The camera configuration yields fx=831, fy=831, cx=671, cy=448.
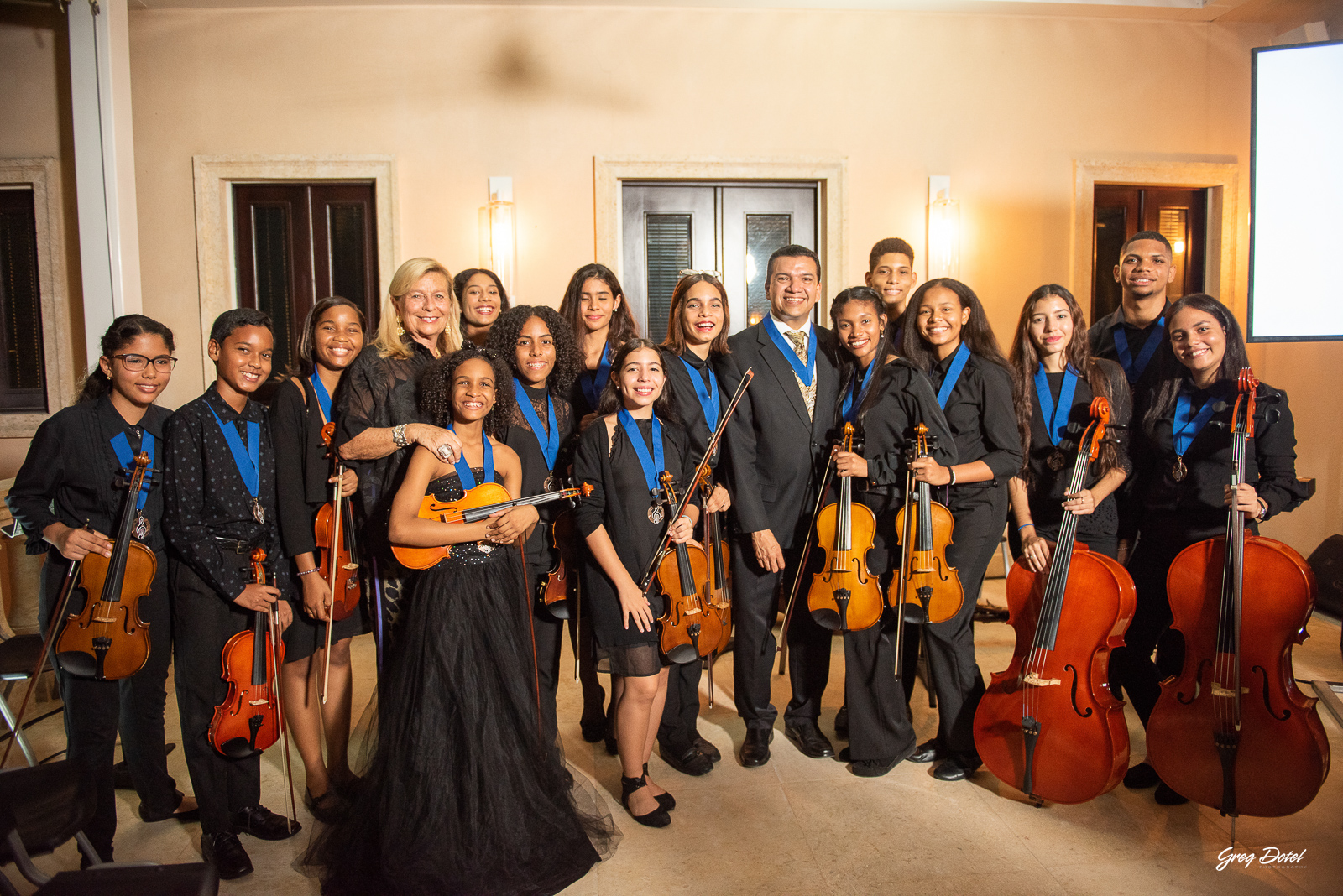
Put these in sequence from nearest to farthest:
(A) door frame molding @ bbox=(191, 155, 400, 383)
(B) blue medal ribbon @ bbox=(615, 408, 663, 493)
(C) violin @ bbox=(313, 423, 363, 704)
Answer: (C) violin @ bbox=(313, 423, 363, 704)
(B) blue medal ribbon @ bbox=(615, 408, 663, 493)
(A) door frame molding @ bbox=(191, 155, 400, 383)

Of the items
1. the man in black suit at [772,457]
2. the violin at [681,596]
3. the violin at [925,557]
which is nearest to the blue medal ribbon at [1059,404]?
the violin at [925,557]

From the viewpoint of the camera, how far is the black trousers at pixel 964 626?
2.78m

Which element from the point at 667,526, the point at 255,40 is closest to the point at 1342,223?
the point at 667,526

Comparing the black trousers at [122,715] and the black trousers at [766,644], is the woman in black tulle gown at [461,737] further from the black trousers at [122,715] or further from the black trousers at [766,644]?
the black trousers at [766,644]

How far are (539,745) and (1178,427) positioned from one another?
88.0 inches

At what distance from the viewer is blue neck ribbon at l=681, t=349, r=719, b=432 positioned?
291 centimetres

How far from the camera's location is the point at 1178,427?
269 centimetres

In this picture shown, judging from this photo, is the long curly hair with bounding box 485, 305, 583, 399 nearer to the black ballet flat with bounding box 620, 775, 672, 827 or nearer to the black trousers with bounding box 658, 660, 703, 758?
the black trousers with bounding box 658, 660, 703, 758

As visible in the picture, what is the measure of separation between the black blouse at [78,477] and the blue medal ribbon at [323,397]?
44 cm

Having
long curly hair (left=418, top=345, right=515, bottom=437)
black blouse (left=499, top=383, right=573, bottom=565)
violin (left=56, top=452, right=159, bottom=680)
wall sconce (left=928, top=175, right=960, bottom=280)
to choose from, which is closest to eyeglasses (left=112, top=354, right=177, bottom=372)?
violin (left=56, top=452, right=159, bottom=680)

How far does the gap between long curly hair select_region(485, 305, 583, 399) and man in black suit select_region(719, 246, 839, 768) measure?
534 mm

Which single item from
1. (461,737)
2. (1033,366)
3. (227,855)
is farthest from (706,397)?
(227,855)

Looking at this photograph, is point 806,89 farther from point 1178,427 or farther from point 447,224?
point 1178,427

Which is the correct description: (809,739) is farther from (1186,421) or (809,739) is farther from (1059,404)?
(1186,421)
